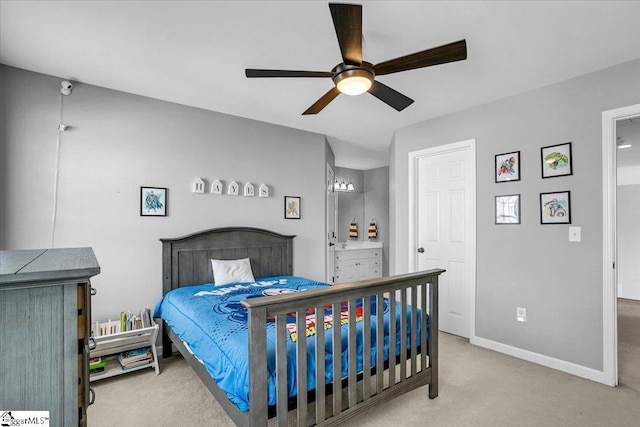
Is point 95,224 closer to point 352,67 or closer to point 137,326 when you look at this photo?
point 137,326

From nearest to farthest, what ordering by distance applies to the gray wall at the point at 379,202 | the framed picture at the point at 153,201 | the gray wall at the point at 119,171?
the gray wall at the point at 119,171 → the framed picture at the point at 153,201 → the gray wall at the point at 379,202

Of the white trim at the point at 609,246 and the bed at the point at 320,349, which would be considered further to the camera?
the white trim at the point at 609,246

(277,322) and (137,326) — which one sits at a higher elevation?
(277,322)

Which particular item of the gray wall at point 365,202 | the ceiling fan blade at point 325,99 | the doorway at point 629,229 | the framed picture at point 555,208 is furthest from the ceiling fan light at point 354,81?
the gray wall at point 365,202

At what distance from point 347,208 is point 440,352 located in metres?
3.98

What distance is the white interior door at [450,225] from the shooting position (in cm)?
352

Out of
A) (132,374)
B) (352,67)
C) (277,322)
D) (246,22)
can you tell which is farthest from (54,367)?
(132,374)

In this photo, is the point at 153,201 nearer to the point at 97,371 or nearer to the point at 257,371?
the point at 97,371

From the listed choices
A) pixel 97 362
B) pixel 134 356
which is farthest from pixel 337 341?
pixel 97 362

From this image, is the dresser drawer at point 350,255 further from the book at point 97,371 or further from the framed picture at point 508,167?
the book at point 97,371

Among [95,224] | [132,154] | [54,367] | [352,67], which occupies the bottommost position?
[54,367]

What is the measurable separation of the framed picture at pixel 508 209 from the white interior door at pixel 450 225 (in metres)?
0.27

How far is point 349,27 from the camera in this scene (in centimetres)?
153

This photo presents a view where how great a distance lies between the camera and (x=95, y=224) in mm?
2920
